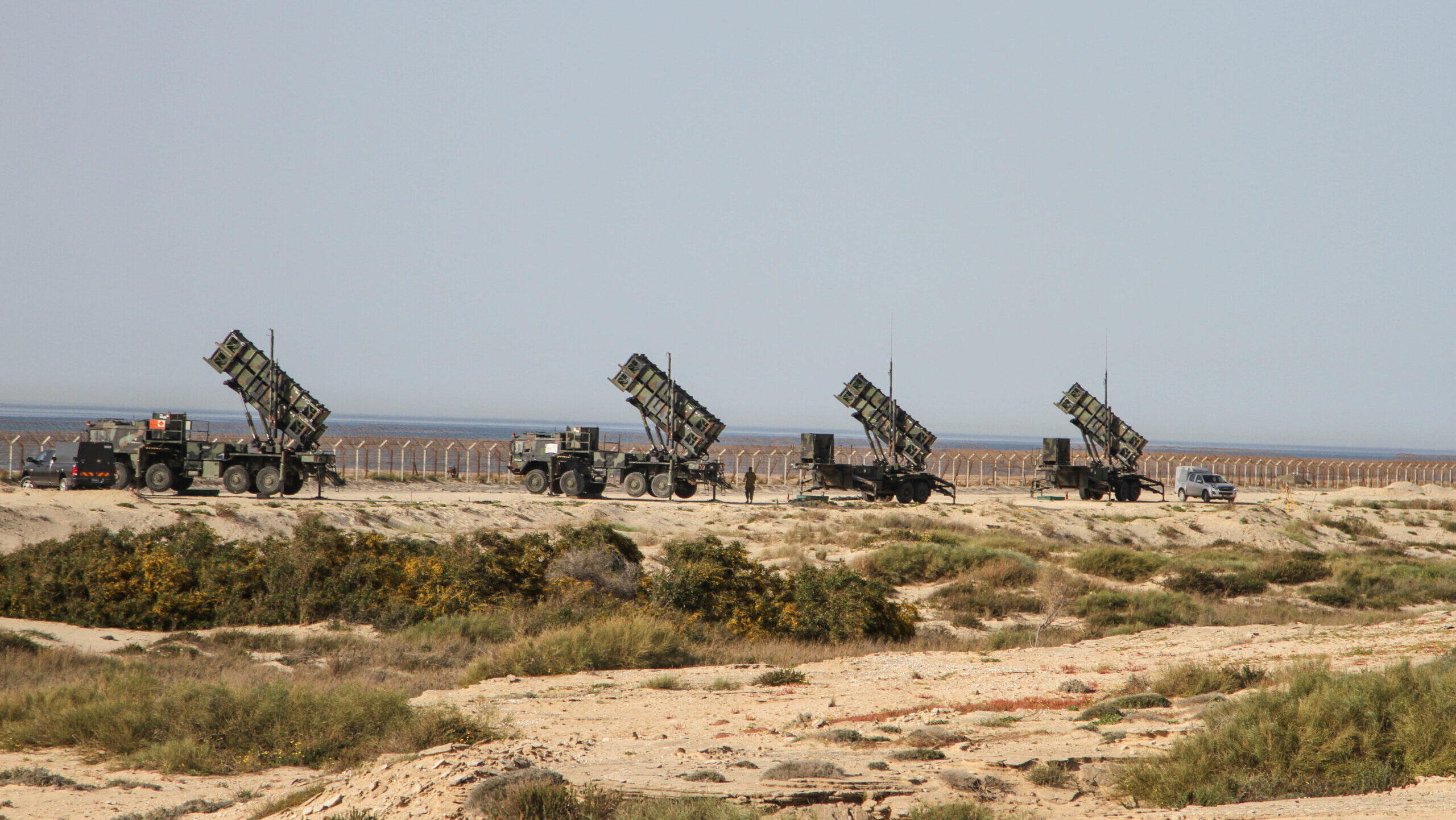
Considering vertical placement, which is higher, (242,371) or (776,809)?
(242,371)

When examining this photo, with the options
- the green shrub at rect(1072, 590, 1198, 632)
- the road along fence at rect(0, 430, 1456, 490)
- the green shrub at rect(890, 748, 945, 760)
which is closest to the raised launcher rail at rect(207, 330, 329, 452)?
the road along fence at rect(0, 430, 1456, 490)

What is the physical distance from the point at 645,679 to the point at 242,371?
26.9m

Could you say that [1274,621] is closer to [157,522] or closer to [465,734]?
[465,734]

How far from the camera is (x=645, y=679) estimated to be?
1438cm

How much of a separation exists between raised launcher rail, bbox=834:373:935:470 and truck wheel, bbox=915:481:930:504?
0.83 metres

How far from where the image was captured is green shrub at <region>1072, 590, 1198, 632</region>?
20.6 m

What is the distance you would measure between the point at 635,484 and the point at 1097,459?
23.0 meters

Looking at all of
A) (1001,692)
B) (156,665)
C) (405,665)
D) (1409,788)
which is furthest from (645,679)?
(1409,788)

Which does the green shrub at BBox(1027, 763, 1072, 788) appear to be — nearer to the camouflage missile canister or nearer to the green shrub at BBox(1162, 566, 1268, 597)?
the green shrub at BBox(1162, 566, 1268, 597)

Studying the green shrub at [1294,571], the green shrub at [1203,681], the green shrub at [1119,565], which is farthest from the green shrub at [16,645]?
the green shrub at [1294,571]

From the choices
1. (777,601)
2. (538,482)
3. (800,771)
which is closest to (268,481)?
(538,482)

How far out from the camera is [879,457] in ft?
153

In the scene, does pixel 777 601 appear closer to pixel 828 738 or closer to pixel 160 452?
pixel 828 738

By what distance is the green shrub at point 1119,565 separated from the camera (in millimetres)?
27172
